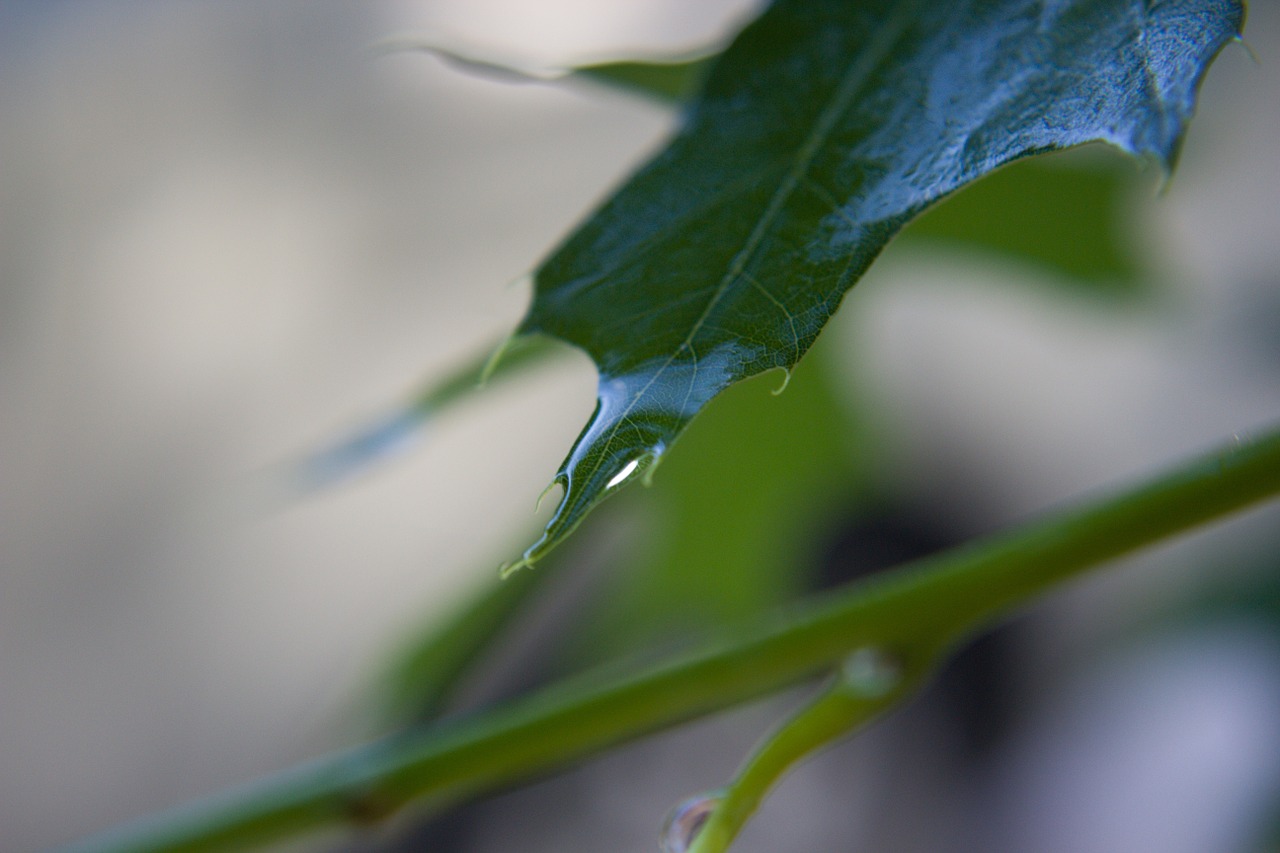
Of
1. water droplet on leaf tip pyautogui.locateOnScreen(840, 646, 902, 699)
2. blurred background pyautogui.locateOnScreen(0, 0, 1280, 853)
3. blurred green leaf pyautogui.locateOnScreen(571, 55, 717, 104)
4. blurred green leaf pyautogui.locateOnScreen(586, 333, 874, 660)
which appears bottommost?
A: blurred background pyautogui.locateOnScreen(0, 0, 1280, 853)

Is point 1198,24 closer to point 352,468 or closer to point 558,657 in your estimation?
point 352,468

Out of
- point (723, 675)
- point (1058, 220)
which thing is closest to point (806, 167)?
point (723, 675)

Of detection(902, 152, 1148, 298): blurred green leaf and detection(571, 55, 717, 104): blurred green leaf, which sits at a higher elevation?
detection(571, 55, 717, 104): blurred green leaf

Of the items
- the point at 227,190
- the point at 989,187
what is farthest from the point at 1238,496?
the point at 227,190

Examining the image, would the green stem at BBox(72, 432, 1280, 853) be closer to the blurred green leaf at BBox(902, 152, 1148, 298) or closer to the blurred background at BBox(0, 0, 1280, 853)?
the blurred green leaf at BBox(902, 152, 1148, 298)

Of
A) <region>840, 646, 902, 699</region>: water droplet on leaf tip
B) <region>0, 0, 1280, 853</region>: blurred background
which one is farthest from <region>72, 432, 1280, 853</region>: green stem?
<region>0, 0, 1280, 853</region>: blurred background
